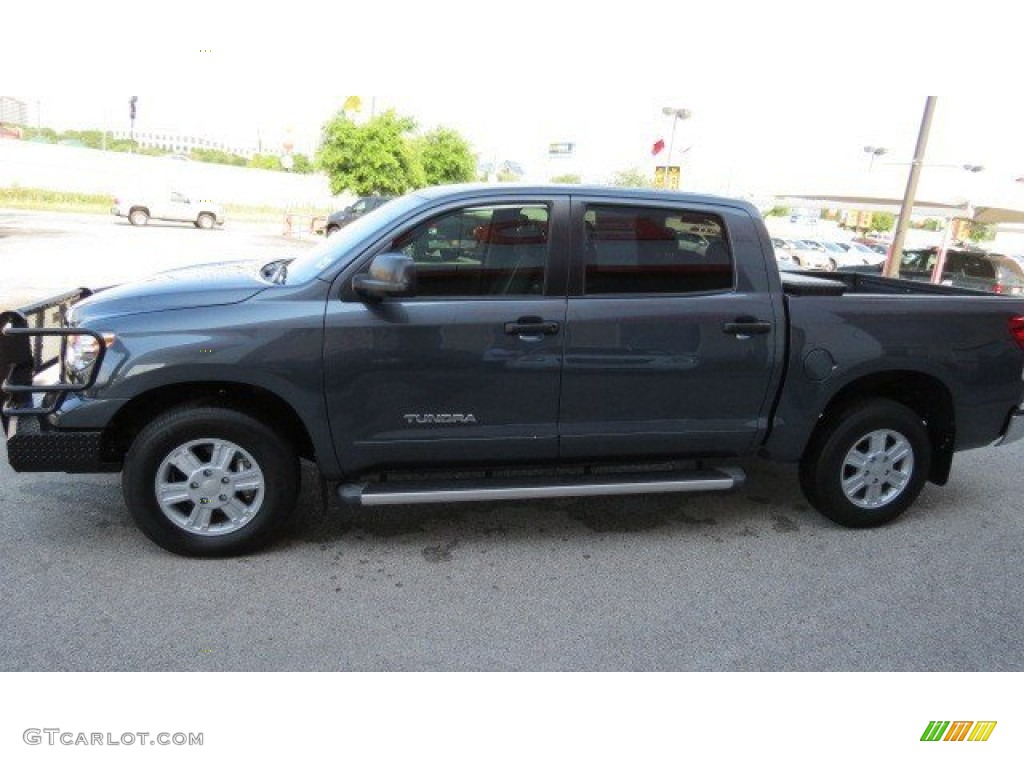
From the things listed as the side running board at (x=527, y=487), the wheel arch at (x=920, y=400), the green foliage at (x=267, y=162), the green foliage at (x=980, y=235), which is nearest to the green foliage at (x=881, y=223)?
the green foliage at (x=980, y=235)

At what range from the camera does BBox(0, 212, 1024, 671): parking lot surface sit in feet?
10.6

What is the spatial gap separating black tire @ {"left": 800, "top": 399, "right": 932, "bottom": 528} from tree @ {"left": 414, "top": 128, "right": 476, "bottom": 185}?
29.4m

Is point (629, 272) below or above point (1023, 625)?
above

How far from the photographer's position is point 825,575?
13.2ft

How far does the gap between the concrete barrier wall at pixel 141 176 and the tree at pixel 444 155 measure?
4813 mm

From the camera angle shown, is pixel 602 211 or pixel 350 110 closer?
pixel 602 211

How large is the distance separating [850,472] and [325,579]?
299cm

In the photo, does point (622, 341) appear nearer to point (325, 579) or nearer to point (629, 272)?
point (629, 272)

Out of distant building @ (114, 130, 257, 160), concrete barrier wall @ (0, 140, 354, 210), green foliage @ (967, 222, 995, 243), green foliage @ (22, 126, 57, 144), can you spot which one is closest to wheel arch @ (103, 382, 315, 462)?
concrete barrier wall @ (0, 140, 354, 210)

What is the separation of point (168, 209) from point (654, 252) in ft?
98.5

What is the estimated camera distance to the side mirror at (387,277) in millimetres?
3611

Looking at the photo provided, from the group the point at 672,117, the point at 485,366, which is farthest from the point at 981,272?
the point at 485,366

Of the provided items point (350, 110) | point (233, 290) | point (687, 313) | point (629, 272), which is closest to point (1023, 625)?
point (687, 313)

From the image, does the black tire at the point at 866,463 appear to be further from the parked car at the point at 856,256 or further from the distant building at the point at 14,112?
the distant building at the point at 14,112
